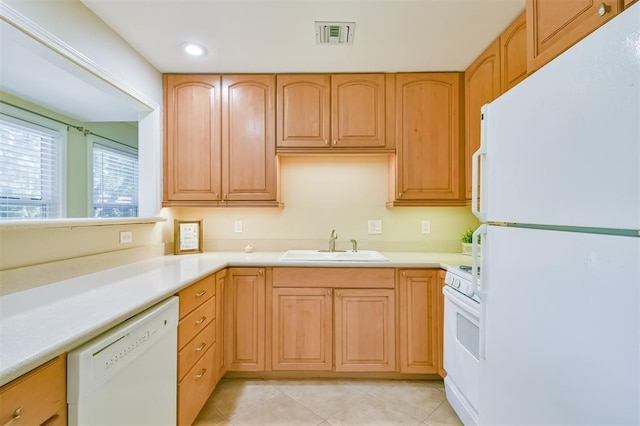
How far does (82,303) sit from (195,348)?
26.0 inches

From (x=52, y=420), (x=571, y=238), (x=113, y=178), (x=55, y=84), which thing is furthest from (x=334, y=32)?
(x=113, y=178)

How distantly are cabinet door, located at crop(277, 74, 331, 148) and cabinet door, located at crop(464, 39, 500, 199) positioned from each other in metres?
1.07

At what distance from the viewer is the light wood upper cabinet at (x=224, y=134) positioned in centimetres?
222

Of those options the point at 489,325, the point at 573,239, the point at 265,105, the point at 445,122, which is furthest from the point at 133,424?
the point at 445,122

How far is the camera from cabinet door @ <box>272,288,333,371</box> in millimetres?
1953

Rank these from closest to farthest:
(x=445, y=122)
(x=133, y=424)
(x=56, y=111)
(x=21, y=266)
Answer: (x=133, y=424)
(x=21, y=266)
(x=445, y=122)
(x=56, y=111)

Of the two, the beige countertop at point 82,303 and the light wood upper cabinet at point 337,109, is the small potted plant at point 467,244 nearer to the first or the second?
the beige countertop at point 82,303

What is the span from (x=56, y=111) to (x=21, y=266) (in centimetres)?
236

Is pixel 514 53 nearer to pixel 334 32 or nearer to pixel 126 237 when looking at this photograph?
pixel 334 32

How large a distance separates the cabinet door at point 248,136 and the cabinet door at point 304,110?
0.09 m

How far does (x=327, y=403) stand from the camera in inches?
69.8

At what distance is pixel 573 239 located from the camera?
70 centimetres

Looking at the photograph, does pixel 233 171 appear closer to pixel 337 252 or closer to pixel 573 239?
pixel 337 252

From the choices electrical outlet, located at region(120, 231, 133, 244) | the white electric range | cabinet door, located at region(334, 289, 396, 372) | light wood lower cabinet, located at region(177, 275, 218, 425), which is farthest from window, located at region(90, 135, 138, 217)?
the white electric range
